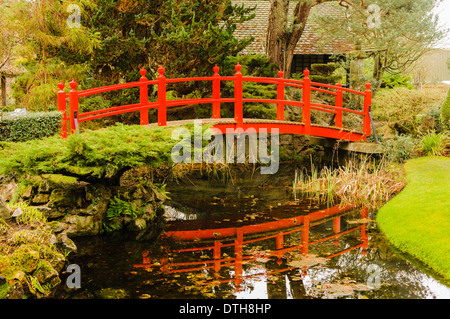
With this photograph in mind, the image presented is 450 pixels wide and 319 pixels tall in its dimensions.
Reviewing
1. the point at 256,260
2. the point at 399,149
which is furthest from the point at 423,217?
the point at 399,149

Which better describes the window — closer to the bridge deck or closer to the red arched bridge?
the red arched bridge

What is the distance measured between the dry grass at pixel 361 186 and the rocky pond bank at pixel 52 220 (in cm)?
346

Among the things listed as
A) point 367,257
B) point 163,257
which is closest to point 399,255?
point 367,257

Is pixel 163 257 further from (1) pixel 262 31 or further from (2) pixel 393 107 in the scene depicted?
(1) pixel 262 31

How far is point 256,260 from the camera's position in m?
6.62

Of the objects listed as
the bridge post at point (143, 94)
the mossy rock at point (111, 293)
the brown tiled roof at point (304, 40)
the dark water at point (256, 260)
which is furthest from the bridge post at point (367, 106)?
the mossy rock at point (111, 293)

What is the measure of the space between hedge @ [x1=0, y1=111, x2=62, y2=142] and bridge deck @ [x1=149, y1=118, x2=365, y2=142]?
2.01 m

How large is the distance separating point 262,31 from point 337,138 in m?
8.53

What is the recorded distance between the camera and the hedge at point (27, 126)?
342 inches

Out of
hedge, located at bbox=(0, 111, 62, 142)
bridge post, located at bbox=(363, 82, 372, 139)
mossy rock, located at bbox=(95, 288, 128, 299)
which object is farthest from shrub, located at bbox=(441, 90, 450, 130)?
mossy rock, located at bbox=(95, 288, 128, 299)

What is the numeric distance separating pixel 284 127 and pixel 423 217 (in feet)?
13.2
